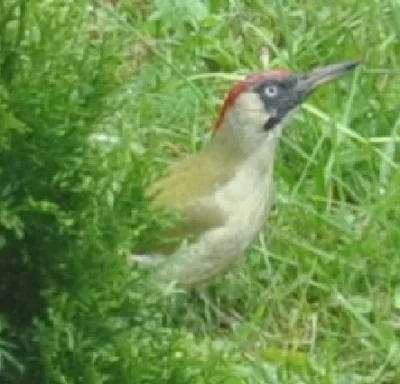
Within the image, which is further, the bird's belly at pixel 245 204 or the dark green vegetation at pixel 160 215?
the bird's belly at pixel 245 204

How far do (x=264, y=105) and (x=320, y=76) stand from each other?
207 millimetres

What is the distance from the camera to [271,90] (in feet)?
17.5

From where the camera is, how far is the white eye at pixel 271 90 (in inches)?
210

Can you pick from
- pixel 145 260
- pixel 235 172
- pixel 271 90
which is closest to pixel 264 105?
pixel 271 90

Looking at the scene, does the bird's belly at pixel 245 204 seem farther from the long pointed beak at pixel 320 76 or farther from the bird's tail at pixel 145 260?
the bird's tail at pixel 145 260

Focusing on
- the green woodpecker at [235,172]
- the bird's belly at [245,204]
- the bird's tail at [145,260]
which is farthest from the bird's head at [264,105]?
the bird's tail at [145,260]

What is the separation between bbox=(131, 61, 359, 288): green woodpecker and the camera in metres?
5.15

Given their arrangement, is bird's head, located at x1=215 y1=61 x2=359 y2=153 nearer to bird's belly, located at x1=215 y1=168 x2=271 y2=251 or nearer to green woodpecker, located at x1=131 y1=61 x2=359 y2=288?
green woodpecker, located at x1=131 y1=61 x2=359 y2=288

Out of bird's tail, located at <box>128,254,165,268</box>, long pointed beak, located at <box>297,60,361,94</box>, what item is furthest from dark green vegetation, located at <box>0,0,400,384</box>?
long pointed beak, located at <box>297,60,361,94</box>

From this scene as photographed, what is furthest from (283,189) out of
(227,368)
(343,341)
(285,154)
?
(227,368)

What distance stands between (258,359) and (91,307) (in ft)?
5.29

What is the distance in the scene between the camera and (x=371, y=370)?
16.4 feet

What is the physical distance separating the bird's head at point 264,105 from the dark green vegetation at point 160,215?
172mm

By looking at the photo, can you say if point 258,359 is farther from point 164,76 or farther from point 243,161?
point 164,76
